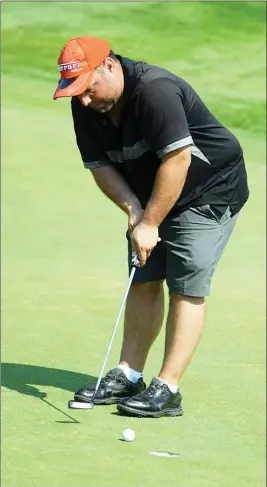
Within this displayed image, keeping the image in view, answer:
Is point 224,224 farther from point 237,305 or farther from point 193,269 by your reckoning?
point 237,305

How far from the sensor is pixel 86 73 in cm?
555

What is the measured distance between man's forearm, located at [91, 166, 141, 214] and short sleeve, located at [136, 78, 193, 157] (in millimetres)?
355

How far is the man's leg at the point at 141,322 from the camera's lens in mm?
6172

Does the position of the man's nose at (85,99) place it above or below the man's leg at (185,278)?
above

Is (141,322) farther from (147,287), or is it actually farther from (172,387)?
(172,387)

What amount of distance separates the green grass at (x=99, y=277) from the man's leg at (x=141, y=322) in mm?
→ 269

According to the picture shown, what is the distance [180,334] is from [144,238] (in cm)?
47

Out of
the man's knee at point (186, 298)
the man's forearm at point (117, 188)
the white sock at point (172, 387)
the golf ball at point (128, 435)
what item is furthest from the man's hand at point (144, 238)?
the golf ball at point (128, 435)

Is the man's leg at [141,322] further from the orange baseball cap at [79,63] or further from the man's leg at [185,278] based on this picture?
the orange baseball cap at [79,63]

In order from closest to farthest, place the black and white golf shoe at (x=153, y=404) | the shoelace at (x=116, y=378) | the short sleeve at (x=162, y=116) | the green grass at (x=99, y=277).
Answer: the green grass at (x=99, y=277) < the short sleeve at (x=162, y=116) < the black and white golf shoe at (x=153, y=404) < the shoelace at (x=116, y=378)

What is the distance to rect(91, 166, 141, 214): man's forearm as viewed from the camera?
5.86m

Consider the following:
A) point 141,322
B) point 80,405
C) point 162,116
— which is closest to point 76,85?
point 162,116

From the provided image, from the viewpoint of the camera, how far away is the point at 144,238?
18.8 feet

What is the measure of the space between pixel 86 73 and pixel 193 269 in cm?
97
